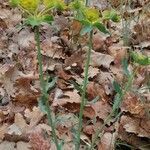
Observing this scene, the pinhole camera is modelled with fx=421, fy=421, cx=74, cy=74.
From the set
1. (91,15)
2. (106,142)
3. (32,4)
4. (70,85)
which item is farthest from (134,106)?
(32,4)

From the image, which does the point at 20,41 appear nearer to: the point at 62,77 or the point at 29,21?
the point at 62,77

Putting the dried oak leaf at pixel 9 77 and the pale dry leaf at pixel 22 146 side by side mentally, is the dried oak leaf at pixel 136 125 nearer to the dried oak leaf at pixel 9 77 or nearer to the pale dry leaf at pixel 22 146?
the pale dry leaf at pixel 22 146

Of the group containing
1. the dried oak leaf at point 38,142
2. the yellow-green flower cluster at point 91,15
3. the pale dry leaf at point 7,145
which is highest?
the yellow-green flower cluster at point 91,15

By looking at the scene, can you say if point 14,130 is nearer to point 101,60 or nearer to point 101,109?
point 101,109

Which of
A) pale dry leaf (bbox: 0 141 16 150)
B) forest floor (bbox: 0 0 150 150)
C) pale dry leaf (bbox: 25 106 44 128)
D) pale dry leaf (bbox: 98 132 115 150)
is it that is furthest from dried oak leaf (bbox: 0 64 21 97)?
pale dry leaf (bbox: 98 132 115 150)

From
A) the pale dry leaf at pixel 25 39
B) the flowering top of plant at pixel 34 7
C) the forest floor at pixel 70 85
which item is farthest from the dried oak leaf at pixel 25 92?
the flowering top of plant at pixel 34 7

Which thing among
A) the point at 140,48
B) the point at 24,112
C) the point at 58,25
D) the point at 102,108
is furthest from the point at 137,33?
Result: the point at 24,112

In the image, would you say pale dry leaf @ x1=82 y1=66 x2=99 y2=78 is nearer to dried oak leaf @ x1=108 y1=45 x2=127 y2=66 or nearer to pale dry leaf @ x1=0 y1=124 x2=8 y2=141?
dried oak leaf @ x1=108 y1=45 x2=127 y2=66
